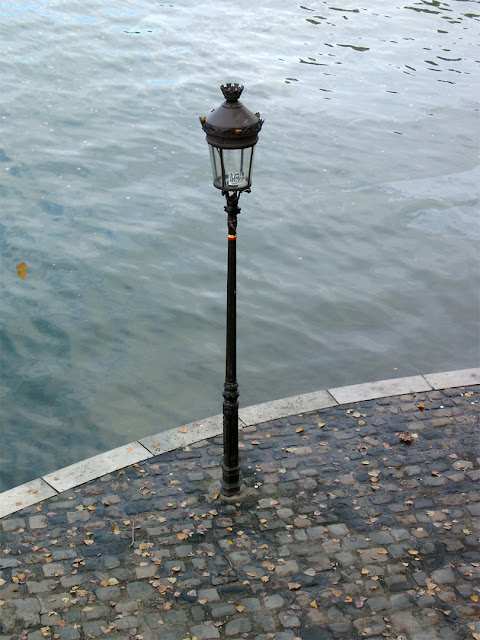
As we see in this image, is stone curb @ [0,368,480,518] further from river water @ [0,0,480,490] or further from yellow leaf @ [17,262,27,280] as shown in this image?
yellow leaf @ [17,262,27,280]

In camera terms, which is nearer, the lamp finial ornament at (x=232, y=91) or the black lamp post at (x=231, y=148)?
the black lamp post at (x=231, y=148)

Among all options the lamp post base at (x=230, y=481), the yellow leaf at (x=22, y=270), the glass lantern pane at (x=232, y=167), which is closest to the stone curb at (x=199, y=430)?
the lamp post base at (x=230, y=481)

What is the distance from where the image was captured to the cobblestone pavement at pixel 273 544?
669 centimetres

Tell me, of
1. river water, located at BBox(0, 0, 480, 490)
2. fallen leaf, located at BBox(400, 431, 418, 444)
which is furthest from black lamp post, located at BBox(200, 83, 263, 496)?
river water, located at BBox(0, 0, 480, 490)

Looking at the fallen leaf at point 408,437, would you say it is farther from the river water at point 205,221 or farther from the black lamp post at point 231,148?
the black lamp post at point 231,148

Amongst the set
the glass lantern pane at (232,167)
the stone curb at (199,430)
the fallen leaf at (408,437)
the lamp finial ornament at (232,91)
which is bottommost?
the stone curb at (199,430)

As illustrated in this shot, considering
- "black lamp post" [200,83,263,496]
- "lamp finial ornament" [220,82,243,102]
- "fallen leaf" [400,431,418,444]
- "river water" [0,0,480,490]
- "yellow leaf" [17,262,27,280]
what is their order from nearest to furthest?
"black lamp post" [200,83,263,496], "lamp finial ornament" [220,82,243,102], "fallen leaf" [400,431,418,444], "river water" [0,0,480,490], "yellow leaf" [17,262,27,280]

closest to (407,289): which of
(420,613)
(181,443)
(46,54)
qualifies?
(181,443)

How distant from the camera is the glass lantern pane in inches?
267

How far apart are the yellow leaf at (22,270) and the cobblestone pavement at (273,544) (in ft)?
17.2

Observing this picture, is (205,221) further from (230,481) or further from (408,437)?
(230,481)

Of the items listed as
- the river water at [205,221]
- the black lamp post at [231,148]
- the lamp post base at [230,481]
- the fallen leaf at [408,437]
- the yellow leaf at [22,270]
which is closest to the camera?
the black lamp post at [231,148]

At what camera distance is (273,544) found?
7.48m

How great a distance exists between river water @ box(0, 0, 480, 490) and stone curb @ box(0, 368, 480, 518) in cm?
80
